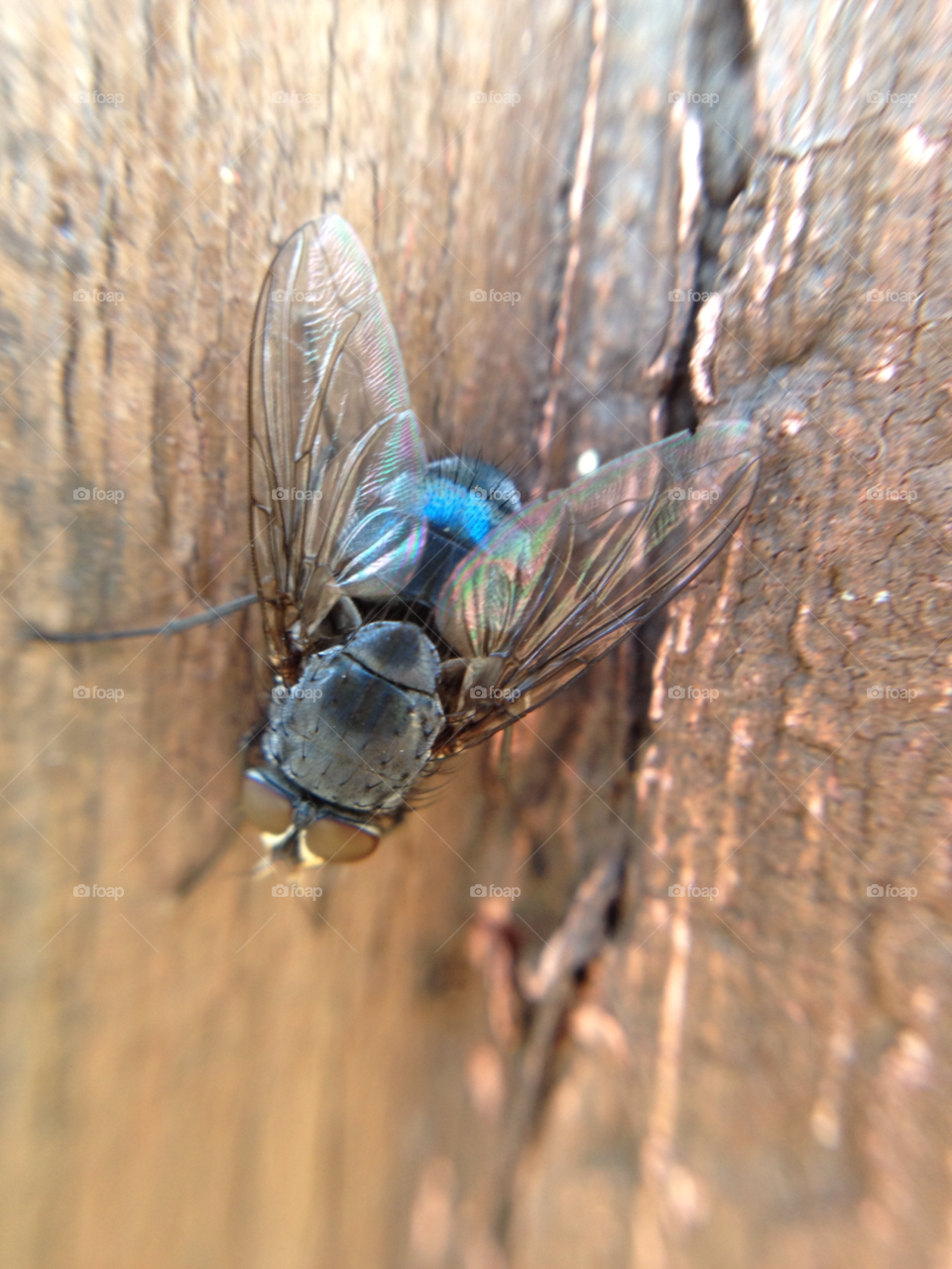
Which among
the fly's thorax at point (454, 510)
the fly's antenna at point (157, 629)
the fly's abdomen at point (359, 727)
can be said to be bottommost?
the fly's abdomen at point (359, 727)

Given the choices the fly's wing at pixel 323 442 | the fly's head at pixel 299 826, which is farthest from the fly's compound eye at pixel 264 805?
the fly's wing at pixel 323 442

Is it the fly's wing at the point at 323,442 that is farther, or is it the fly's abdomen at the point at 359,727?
the fly's abdomen at the point at 359,727

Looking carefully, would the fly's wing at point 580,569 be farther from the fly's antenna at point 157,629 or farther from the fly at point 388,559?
the fly's antenna at point 157,629

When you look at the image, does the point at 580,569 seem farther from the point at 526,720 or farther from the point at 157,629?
the point at 157,629

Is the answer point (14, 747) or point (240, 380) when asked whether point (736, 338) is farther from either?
point (14, 747)

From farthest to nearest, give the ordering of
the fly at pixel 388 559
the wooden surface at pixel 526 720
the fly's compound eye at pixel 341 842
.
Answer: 1. the fly's compound eye at pixel 341 842
2. the fly at pixel 388 559
3. the wooden surface at pixel 526 720

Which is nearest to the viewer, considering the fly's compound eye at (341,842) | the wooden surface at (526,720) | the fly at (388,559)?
the wooden surface at (526,720)

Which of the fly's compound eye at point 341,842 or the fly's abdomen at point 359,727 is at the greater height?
the fly's abdomen at point 359,727

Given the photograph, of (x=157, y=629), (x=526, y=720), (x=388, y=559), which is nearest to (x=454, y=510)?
(x=388, y=559)
